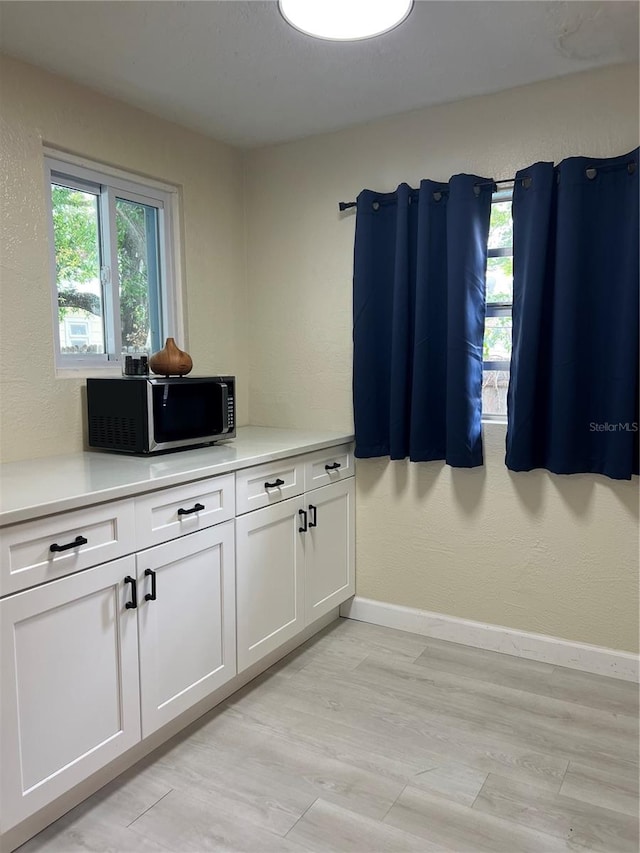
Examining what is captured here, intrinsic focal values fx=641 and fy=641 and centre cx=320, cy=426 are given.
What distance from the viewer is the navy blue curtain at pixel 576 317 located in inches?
92.2

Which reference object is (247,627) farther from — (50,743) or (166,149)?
(166,149)

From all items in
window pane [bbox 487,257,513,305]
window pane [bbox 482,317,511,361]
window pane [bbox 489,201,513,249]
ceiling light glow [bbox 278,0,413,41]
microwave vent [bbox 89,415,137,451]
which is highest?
Answer: ceiling light glow [bbox 278,0,413,41]

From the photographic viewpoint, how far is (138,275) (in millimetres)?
2836

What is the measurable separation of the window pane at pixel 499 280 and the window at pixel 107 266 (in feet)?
4.66

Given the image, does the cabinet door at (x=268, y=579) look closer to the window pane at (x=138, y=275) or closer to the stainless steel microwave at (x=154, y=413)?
the stainless steel microwave at (x=154, y=413)

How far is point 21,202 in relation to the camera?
2252mm

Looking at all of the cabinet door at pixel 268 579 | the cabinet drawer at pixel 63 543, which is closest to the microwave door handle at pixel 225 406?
the cabinet door at pixel 268 579

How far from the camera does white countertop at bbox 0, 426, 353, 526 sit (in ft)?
5.36

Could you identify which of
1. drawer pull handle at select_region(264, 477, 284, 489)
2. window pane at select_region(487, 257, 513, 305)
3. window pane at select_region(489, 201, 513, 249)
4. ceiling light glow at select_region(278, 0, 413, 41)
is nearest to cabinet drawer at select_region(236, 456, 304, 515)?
drawer pull handle at select_region(264, 477, 284, 489)

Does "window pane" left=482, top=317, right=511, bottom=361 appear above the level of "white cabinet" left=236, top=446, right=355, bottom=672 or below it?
above

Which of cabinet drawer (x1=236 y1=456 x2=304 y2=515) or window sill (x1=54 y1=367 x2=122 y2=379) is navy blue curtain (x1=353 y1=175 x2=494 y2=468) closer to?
cabinet drawer (x1=236 y1=456 x2=304 y2=515)

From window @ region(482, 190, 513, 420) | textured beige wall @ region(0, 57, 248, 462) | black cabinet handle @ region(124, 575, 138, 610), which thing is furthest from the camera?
window @ region(482, 190, 513, 420)

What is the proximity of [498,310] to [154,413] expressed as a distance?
1.49 metres

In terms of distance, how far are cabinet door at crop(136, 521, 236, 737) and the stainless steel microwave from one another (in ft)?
1.35
